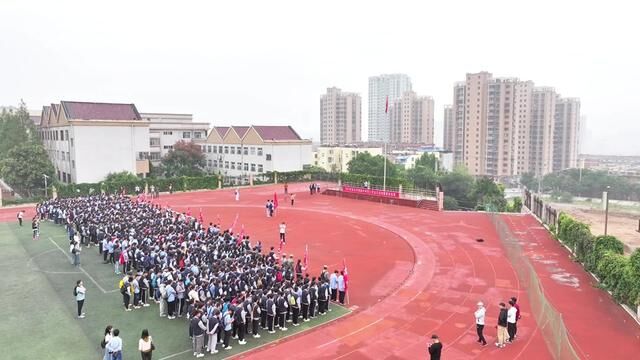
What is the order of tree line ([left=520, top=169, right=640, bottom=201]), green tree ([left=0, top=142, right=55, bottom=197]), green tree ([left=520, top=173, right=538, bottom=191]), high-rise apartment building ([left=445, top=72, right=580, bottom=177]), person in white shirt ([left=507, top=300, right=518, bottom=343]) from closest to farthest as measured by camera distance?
1. person in white shirt ([left=507, top=300, right=518, bottom=343])
2. green tree ([left=0, top=142, right=55, bottom=197])
3. tree line ([left=520, top=169, right=640, bottom=201])
4. green tree ([left=520, top=173, right=538, bottom=191])
5. high-rise apartment building ([left=445, top=72, right=580, bottom=177])

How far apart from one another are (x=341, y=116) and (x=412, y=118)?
22.8 m

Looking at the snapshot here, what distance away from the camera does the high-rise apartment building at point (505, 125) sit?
99.4 m

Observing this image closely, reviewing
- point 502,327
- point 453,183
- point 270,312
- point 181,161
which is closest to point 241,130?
point 181,161

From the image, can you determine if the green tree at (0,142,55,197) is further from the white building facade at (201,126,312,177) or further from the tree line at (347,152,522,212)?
the tree line at (347,152,522,212)

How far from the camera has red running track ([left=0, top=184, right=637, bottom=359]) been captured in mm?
14383

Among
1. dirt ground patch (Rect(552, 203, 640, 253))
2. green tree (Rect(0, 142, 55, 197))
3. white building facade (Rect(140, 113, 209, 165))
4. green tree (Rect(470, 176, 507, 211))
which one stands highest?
white building facade (Rect(140, 113, 209, 165))

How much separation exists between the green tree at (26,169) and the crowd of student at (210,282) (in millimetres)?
30681

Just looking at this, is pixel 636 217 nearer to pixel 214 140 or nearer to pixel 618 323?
pixel 618 323

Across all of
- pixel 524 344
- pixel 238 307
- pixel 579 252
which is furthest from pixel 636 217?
pixel 238 307

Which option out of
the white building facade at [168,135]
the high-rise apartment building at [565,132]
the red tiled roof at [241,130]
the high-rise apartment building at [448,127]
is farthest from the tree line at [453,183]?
the high-rise apartment building at [448,127]

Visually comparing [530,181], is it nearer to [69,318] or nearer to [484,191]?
[484,191]

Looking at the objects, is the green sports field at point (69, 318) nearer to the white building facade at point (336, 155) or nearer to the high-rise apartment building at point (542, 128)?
the white building facade at point (336, 155)

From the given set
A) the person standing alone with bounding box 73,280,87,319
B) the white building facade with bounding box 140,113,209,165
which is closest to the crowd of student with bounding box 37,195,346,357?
the person standing alone with bounding box 73,280,87,319

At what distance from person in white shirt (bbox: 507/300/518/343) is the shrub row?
17.3 feet
